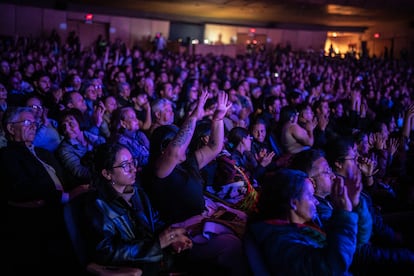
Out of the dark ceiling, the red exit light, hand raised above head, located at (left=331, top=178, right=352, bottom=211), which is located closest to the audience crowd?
hand raised above head, located at (left=331, top=178, right=352, bottom=211)

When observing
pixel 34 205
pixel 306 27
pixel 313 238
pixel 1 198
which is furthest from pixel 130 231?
pixel 306 27

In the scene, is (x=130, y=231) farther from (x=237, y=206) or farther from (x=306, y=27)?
(x=306, y=27)

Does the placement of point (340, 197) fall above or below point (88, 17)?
below

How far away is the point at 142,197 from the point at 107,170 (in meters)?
0.25

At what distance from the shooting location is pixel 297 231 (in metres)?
1.69

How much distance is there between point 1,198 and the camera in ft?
9.67

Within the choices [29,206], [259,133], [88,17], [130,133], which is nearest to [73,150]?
[130,133]

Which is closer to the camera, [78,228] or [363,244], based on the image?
[78,228]

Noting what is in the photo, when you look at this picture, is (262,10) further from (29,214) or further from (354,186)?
(354,186)

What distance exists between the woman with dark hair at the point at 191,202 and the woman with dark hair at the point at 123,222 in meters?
0.18

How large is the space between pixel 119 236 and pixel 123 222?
0.07 meters

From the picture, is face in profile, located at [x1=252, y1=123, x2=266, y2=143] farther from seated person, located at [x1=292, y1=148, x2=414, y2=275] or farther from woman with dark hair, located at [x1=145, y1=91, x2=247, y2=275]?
seated person, located at [x1=292, y1=148, x2=414, y2=275]

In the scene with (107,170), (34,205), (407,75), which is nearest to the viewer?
(107,170)

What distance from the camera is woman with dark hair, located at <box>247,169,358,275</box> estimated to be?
1552 millimetres
